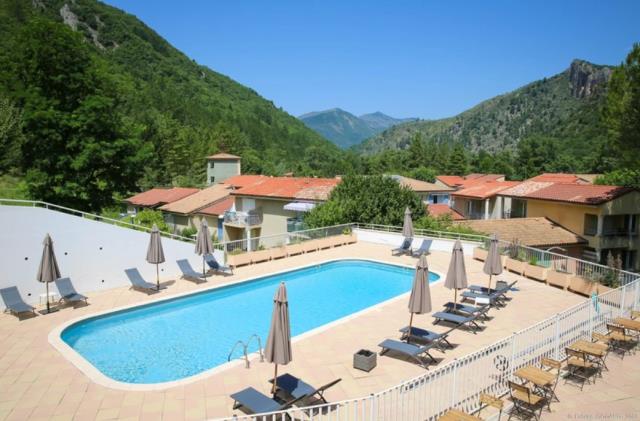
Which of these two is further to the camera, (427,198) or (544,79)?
(544,79)

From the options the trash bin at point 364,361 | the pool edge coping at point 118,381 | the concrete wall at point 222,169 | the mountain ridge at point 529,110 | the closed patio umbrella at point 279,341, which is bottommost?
the pool edge coping at point 118,381

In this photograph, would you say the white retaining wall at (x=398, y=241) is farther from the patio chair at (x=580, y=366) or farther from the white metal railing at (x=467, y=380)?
the patio chair at (x=580, y=366)

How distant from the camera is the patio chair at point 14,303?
12.4 metres

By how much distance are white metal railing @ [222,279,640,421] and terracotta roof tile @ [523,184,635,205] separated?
19.1 metres

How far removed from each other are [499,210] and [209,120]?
221 feet

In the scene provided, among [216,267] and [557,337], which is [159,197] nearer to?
[216,267]

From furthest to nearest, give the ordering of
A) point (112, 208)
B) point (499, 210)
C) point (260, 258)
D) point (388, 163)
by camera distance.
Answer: point (388, 163)
point (499, 210)
point (112, 208)
point (260, 258)

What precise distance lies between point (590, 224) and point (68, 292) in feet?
97.6

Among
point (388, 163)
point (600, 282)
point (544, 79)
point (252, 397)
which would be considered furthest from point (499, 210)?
point (544, 79)

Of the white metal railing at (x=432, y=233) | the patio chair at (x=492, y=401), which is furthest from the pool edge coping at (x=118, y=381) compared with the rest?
the white metal railing at (x=432, y=233)

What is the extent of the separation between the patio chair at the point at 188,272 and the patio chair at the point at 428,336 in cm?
936

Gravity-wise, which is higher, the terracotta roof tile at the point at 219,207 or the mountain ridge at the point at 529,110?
the mountain ridge at the point at 529,110

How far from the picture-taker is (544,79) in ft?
522

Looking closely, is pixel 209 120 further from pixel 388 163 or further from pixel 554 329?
pixel 554 329
